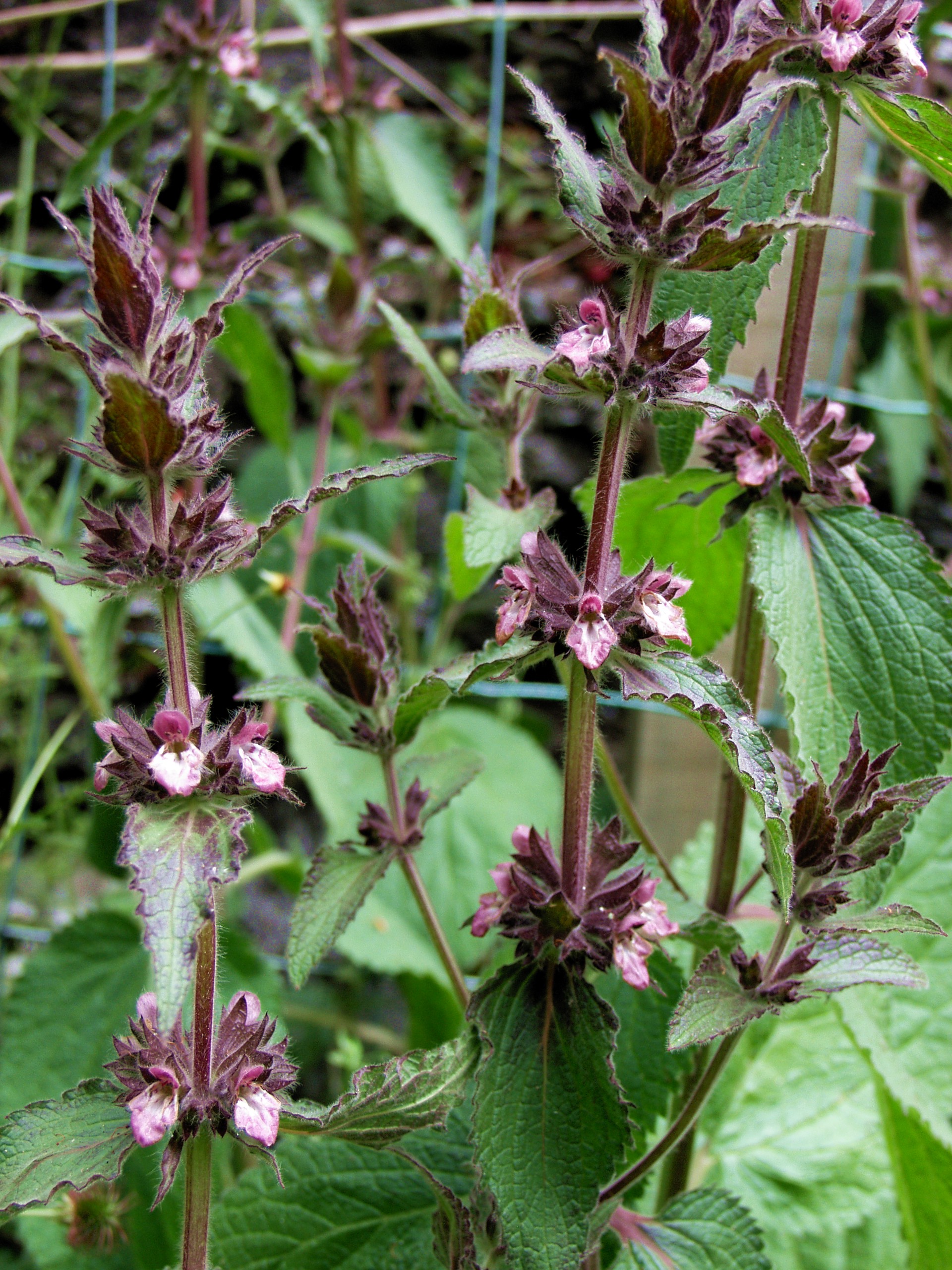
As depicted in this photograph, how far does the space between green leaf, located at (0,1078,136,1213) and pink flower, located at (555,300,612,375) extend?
18.5 inches

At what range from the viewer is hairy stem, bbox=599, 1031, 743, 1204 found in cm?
71

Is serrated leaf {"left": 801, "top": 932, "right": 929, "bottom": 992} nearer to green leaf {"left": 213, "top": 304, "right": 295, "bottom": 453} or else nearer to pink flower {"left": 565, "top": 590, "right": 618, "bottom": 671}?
pink flower {"left": 565, "top": 590, "right": 618, "bottom": 671}

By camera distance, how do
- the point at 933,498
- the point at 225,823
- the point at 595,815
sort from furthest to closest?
1. the point at 933,498
2. the point at 595,815
3. the point at 225,823

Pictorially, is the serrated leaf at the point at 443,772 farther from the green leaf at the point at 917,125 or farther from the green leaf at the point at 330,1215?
the green leaf at the point at 917,125

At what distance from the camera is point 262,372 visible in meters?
1.52

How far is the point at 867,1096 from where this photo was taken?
1201 mm

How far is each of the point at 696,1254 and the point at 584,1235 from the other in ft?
0.59

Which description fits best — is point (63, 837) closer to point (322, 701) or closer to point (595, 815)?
point (595, 815)

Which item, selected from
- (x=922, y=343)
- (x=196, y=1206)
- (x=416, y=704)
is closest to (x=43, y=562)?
(x=416, y=704)

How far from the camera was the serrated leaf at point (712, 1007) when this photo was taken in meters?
0.58

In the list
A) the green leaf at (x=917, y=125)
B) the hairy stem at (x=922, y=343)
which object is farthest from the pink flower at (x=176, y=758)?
the hairy stem at (x=922, y=343)

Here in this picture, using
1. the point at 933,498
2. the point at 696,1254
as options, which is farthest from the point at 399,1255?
the point at 933,498

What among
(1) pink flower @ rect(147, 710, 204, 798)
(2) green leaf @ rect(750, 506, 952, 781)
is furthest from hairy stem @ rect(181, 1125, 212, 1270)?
(2) green leaf @ rect(750, 506, 952, 781)

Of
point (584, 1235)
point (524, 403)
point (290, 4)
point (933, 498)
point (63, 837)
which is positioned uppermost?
point (290, 4)
